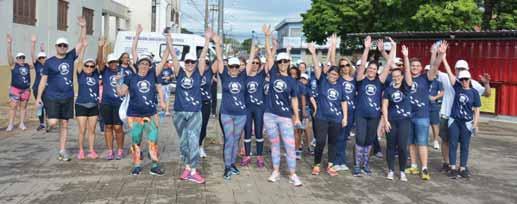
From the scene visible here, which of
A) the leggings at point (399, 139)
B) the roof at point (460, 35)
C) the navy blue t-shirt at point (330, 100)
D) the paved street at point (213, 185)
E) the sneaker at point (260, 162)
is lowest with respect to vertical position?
the paved street at point (213, 185)

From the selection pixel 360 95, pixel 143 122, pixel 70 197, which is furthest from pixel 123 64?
pixel 360 95

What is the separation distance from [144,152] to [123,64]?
1564 millimetres

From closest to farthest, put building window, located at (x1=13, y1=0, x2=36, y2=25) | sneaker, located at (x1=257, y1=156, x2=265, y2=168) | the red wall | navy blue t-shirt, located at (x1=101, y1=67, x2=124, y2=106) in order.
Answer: sneaker, located at (x1=257, y1=156, x2=265, y2=168)
navy blue t-shirt, located at (x1=101, y1=67, x2=124, y2=106)
the red wall
building window, located at (x1=13, y1=0, x2=36, y2=25)

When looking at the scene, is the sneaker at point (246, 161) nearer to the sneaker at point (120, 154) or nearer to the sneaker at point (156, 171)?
the sneaker at point (156, 171)

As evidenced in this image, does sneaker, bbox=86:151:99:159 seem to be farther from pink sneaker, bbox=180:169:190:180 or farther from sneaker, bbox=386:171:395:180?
sneaker, bbox=386:171:395:180

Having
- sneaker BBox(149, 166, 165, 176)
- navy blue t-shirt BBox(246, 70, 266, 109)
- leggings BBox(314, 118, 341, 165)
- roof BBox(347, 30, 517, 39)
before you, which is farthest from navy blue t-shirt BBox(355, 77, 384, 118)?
roof BBox(347, 30, 517, 39)

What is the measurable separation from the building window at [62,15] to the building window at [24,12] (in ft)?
10.1

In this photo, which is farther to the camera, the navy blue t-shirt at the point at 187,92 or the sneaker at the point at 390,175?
the sneaker at the point at 390,175

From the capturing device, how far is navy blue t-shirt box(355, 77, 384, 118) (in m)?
8.02

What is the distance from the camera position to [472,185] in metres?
7.77

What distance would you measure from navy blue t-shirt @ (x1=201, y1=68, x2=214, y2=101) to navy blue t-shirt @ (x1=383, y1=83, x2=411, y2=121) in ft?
7.92

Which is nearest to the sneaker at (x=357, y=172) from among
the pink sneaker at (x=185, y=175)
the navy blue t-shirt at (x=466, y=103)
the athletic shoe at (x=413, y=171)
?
the athletic shoe at (x=413, y=171)

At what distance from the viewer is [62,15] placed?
2369 centimetres

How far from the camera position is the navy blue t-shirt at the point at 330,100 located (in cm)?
789
